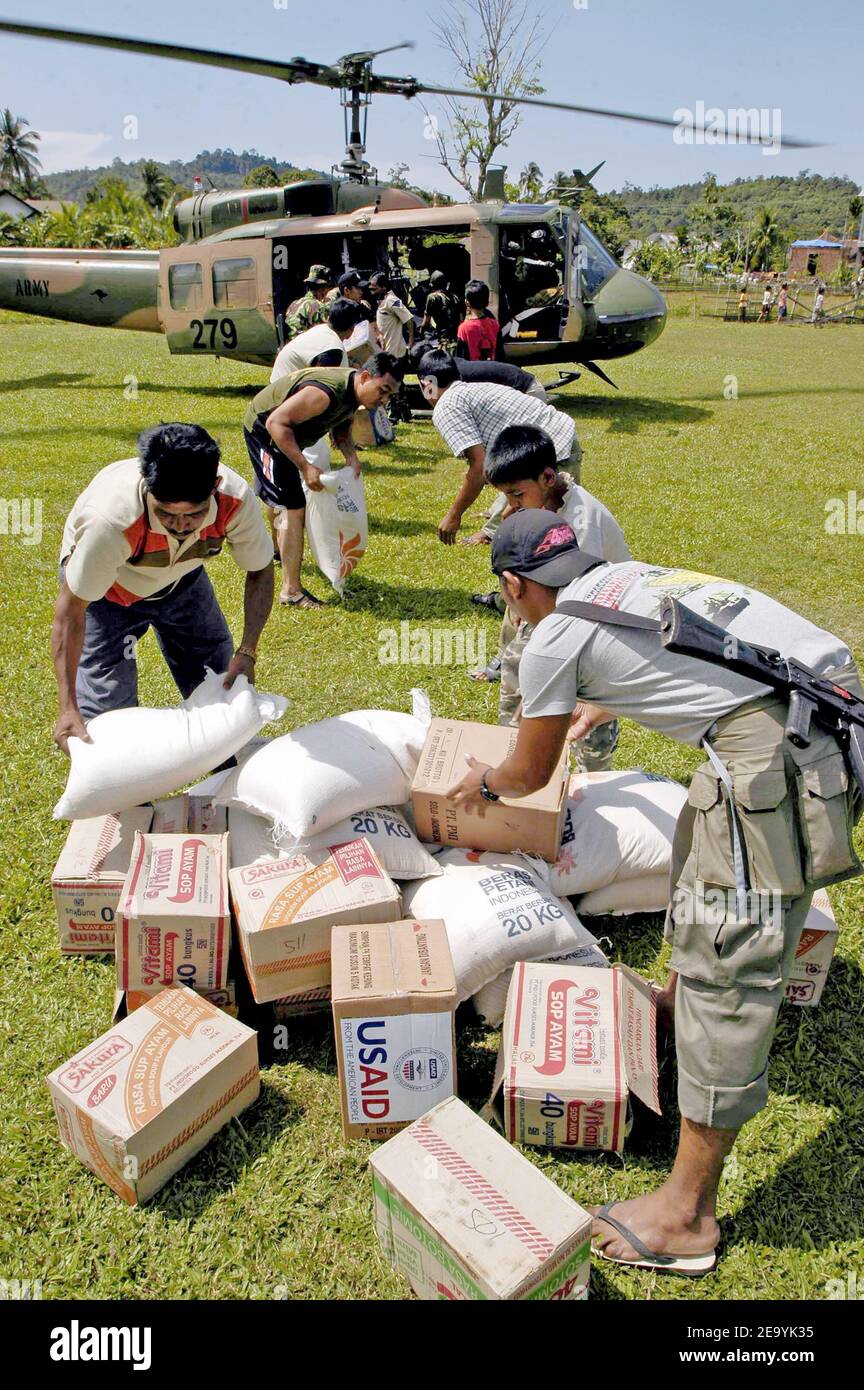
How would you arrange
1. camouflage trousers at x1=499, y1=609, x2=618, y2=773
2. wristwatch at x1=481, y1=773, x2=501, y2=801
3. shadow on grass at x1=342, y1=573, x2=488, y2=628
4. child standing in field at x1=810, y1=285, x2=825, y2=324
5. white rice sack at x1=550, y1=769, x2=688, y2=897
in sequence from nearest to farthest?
wristwatch at x1=481, y1=773, x2=501, y2=801, white rice sack at x1=550, y1=769, x2=688, y2=897, camouflage trousers at x1=499, y1=609, x2=618, y2=773, shadow on grass at x1=342, y1=573, x2=488, y2=628, child standing in field at x1=810, y1=285, x2=825, y2=324

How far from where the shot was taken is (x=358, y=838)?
2977 millimetres

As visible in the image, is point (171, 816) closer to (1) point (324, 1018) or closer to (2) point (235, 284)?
(1) point (324, 1018)

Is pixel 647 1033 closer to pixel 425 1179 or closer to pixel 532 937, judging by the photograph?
pixel 532 937

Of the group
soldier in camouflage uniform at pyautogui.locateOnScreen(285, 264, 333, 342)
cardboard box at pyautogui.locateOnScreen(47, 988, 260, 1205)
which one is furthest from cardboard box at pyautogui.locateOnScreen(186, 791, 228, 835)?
soldier in camouflage uniform at pyautogui.locateOnScreen(285, 264, 333, 342)

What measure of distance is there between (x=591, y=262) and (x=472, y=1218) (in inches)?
479

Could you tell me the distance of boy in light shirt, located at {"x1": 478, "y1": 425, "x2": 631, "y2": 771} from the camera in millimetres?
3326

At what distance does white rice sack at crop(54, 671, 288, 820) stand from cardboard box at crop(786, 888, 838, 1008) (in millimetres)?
1891

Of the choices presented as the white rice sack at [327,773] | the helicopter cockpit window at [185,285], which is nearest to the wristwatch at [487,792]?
the white rice sack at [327,773]

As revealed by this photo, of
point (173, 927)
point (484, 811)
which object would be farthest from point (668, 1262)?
point (173, 927)

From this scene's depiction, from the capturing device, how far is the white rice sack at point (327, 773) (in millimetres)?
2914

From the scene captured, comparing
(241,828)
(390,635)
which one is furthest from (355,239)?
(241,828)

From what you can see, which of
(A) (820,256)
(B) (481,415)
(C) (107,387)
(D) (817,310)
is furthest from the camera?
(A) (820,256)

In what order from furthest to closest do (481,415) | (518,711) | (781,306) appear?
1. (781,306)
2. (481,415)
3. (518,711)

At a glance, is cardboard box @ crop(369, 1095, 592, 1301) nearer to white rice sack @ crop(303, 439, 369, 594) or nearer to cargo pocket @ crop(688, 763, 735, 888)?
cargo pocket @ crop(688, 763, 735, 888)
